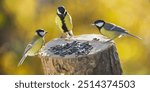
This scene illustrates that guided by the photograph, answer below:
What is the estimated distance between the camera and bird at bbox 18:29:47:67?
1.92 meters

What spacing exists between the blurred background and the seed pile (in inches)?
3.9

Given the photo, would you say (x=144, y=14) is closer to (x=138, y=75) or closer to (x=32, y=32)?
(x=138, y=75)

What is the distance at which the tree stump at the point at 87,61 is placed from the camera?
1.77 meters

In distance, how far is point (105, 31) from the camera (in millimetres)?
1914

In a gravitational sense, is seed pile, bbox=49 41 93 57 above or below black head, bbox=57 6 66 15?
below

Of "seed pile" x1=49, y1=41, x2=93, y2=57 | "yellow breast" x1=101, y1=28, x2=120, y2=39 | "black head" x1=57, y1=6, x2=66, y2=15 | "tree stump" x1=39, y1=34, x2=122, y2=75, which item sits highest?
"black head" x1=57, y1=6, x2=66, y2=15

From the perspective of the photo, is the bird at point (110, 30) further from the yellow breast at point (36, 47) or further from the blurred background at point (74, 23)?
the yellow breast at point (36, 47)

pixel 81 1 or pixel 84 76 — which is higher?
pixel 81 1

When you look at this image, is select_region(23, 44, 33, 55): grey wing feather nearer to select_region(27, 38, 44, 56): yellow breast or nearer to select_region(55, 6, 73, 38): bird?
select_region(27, 38, 44, 56): yellow breast

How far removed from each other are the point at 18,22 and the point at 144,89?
24.6 inches

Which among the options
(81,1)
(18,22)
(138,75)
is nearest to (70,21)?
(81,1)

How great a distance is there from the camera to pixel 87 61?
5.80 feet

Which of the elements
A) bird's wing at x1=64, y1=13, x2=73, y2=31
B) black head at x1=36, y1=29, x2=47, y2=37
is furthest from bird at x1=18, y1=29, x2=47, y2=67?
bird's wing at x1=64, y1=13, x2=73, y2=31

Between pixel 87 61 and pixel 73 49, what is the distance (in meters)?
0.09
